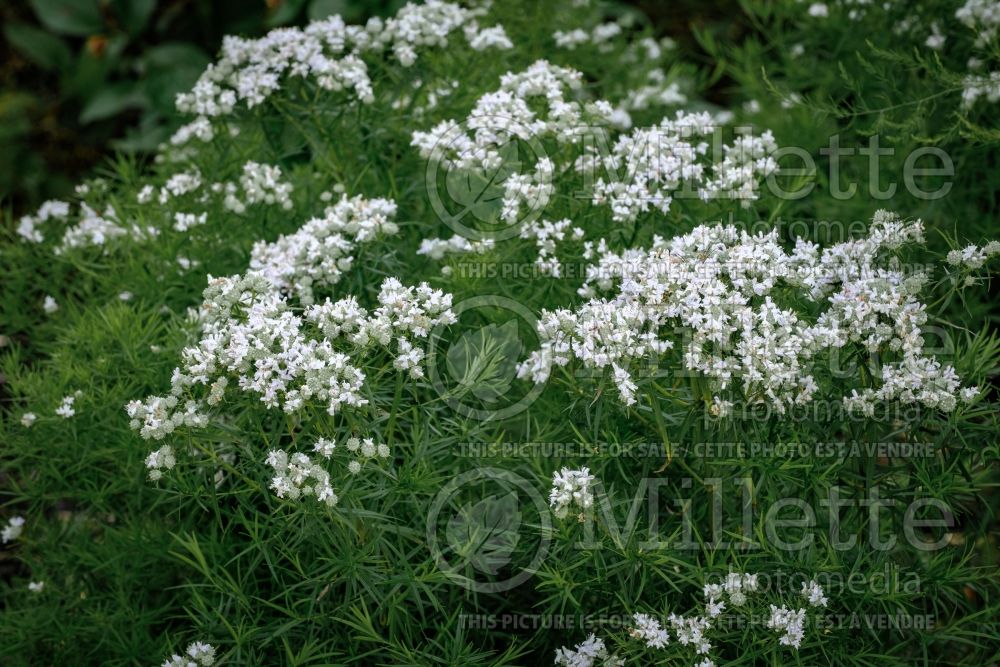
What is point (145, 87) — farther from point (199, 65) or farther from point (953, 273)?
point (953, 273)

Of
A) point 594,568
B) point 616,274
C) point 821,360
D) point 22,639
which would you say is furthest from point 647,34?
point 22,639

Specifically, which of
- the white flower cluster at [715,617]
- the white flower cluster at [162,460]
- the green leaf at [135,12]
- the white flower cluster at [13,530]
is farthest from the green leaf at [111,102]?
the white flower cluster at [715,617]

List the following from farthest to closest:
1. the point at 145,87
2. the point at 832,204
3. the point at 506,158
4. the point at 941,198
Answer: the point at 145,87 → the point at 832,204 → the point at 941,198 → the point at 506,158

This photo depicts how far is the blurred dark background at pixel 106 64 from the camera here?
5742mm

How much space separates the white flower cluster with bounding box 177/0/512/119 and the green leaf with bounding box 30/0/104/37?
330cm

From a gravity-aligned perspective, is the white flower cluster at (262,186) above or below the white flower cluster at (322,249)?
below

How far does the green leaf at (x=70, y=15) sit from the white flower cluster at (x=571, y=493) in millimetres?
5164

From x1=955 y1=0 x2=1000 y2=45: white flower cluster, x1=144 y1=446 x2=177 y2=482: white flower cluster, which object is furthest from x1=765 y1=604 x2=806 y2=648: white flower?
x1=955 y1=0 x2=1000 y2=45: white flower cluster

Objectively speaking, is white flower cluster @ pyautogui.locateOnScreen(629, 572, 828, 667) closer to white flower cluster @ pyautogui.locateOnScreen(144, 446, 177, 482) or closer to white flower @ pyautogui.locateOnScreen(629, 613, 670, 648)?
white flower @ pyautogui.locateOnScreen(629, 613, 670, 648)

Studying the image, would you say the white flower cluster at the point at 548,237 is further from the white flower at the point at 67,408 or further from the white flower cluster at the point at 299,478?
the white flower at the point at 67,408

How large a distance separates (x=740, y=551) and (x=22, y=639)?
197cm

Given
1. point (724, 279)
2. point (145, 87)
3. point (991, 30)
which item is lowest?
point (145, 87)

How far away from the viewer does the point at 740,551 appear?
239 centimetres

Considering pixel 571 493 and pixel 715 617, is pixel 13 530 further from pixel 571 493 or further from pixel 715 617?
pixel 715 617
